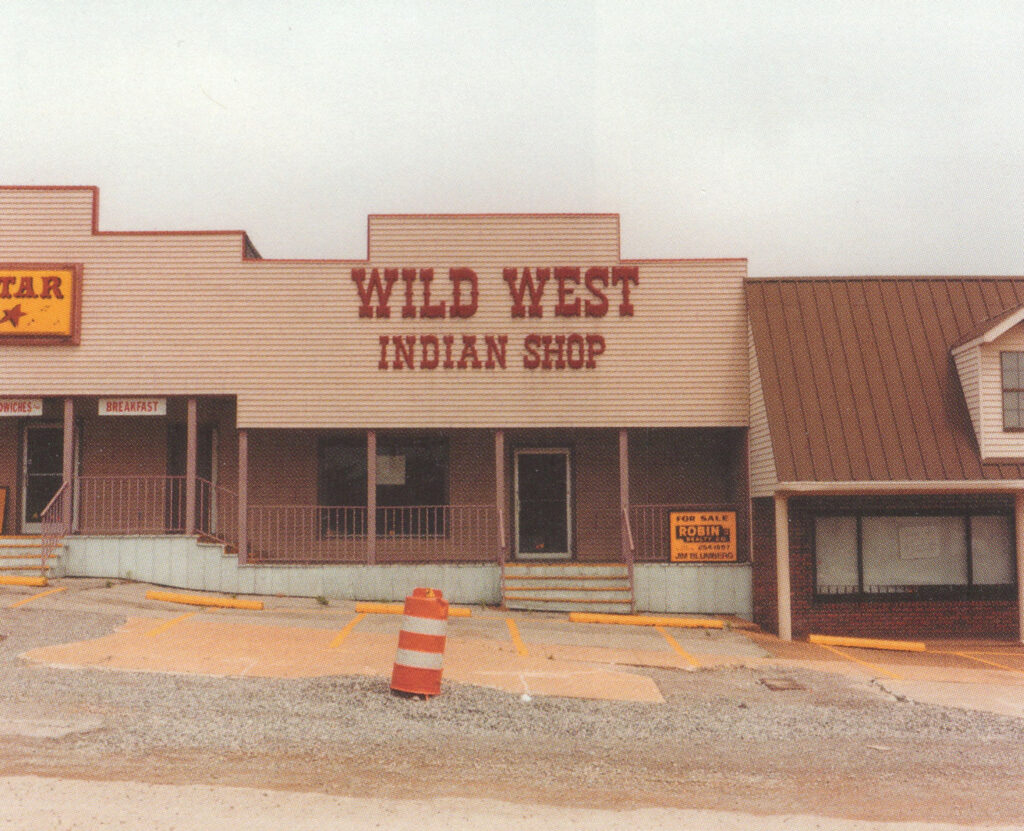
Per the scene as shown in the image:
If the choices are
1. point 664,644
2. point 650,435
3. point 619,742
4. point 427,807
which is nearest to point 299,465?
point 650,435

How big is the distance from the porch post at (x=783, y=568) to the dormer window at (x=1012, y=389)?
3.97 m

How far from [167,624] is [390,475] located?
254 inches

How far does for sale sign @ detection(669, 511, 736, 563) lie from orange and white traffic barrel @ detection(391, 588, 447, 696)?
28.3 ft

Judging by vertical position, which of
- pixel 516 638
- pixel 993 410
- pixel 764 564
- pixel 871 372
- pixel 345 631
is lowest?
pixel 516 638

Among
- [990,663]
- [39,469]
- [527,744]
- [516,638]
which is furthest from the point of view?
[39,469]

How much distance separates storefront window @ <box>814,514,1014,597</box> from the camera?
51.7 feet

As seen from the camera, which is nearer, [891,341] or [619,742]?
[619,742]

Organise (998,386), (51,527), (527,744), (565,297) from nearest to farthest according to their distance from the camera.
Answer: (527,744), (998,386), (51,527), (565,297)

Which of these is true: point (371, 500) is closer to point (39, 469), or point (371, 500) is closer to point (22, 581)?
point (22, 581)

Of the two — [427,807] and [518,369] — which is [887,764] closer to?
[427,807]

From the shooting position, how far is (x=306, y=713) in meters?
8.58

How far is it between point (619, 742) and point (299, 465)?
12126mm

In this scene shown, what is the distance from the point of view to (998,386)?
15.5 metres

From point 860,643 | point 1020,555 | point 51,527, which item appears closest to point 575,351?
point 860,643
